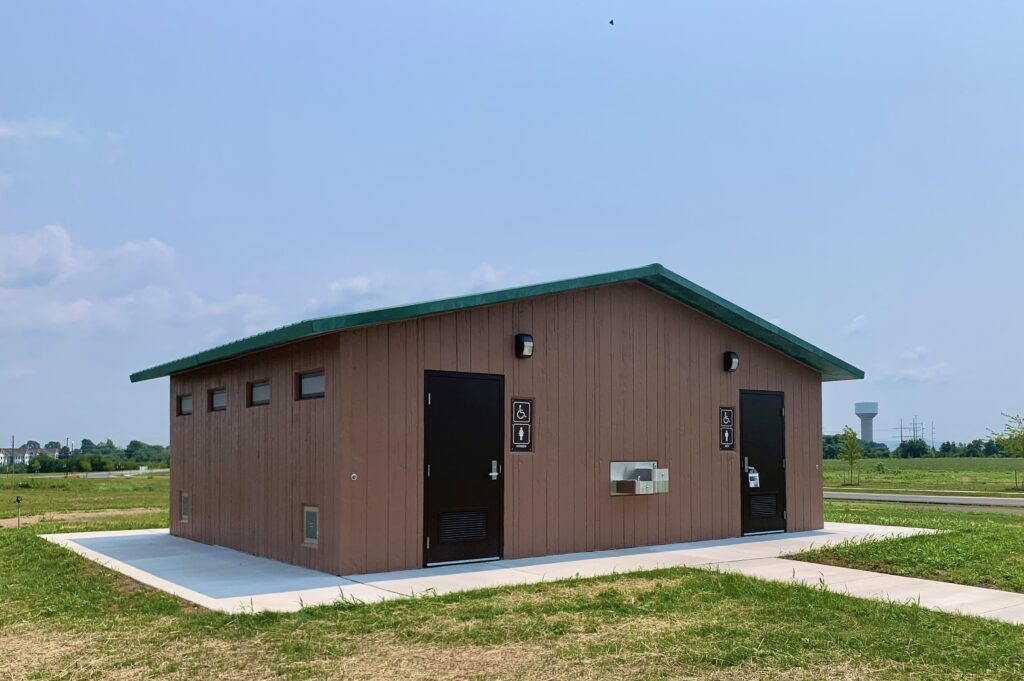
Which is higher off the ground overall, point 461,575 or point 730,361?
point 730,361

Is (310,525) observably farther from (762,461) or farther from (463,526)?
(762,461)

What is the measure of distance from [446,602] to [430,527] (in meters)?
2.16

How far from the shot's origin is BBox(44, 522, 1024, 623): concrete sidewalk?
7875 millimetres

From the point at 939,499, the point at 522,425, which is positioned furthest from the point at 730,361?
the point at 939,499

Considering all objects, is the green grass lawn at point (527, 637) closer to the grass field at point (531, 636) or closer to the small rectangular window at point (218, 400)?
the grass field at point (531, 636)

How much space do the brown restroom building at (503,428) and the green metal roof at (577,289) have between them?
0.03 metres

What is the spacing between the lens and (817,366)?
46.3ft

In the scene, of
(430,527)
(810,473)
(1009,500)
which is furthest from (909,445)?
(430,527)

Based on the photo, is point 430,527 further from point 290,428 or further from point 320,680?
point 320,680

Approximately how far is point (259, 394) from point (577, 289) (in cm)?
420

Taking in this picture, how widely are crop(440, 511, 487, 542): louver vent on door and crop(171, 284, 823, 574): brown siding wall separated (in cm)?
35

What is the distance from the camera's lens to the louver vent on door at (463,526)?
9844 millimetres

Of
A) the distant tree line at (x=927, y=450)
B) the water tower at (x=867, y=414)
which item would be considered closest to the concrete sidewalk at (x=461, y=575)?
the distant tree line at (x=927, y=450)

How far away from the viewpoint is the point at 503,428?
34.0 ft
